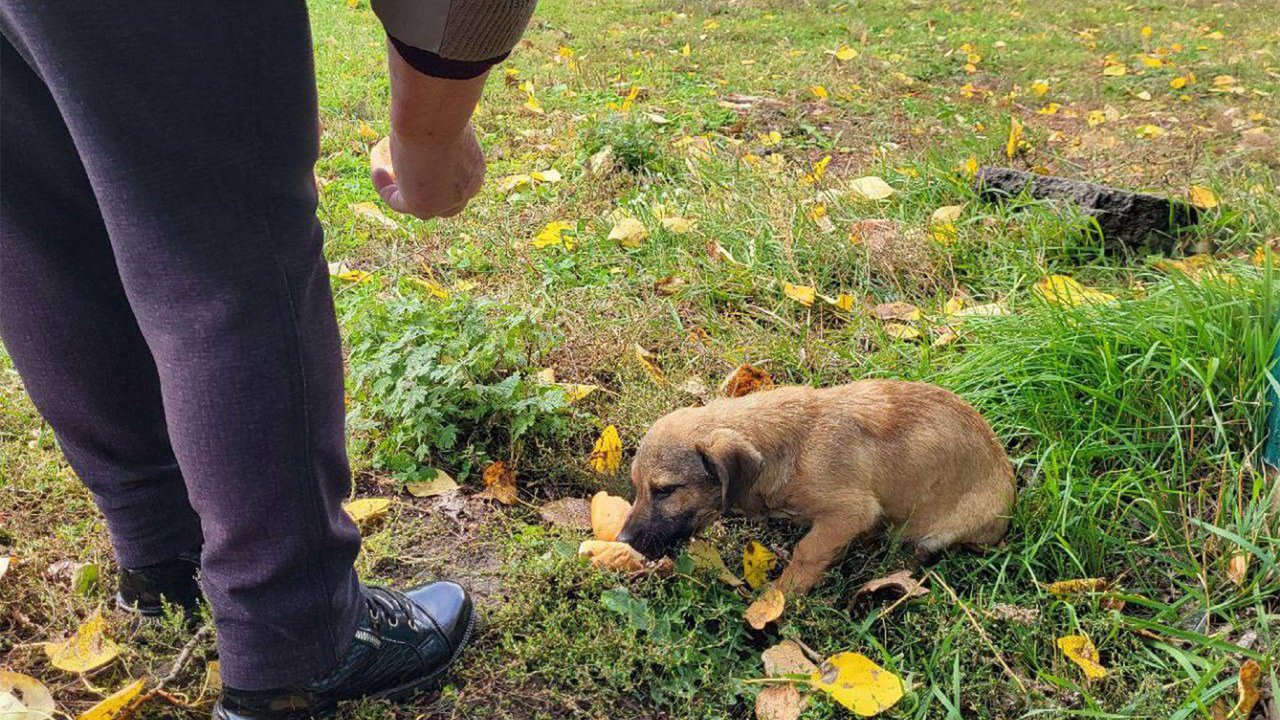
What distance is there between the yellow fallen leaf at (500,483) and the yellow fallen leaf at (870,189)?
2.28 m

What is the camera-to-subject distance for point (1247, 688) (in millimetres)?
2041

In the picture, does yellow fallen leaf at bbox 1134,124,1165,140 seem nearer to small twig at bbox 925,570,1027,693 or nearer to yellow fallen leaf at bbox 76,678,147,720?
small twig at bbox 925,570,1027,693

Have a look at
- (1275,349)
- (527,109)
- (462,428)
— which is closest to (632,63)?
(527,109)

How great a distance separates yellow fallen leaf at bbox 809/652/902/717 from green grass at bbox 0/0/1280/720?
50mm

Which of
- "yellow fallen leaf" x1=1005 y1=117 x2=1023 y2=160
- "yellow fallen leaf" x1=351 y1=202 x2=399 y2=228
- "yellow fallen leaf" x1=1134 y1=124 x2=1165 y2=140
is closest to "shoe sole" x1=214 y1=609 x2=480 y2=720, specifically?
"yellow fallen leaf" x1=351 y1=202 x2=399 y2=228

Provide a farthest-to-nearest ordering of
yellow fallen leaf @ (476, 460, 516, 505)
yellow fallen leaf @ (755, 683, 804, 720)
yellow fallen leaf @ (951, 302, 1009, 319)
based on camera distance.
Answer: yellow fallen leaf @ (951, 302, 1009, 319) → yellow fallen leaf @ (476, 460, 516, 505) → yellow fallen leaf @ (755, 683, 804, 720)

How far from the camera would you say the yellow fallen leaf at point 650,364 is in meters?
3.27

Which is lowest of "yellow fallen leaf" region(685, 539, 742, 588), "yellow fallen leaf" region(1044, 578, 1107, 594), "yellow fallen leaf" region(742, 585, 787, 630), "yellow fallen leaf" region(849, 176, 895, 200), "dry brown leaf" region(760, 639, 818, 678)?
"yellow fallen leaf" region(685, 539, 742, 588)

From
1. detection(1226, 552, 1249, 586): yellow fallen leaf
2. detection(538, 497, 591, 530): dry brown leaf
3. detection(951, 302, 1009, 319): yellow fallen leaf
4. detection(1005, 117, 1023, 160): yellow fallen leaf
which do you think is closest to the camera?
detection(1226, 552, 1249, 586): yellow fallen leaf

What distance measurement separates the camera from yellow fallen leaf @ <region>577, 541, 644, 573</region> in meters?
2.49

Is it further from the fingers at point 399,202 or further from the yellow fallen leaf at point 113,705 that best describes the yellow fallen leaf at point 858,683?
the yellow fallen leaf at point 113,705

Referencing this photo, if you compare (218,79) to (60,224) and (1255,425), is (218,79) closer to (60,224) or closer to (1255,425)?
(60,224)

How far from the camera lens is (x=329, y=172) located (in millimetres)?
5180

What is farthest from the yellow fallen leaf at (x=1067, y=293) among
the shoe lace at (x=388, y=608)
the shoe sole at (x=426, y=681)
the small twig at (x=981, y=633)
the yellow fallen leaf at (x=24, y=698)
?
the yellow fallen leaf at (x=24, y=698)
